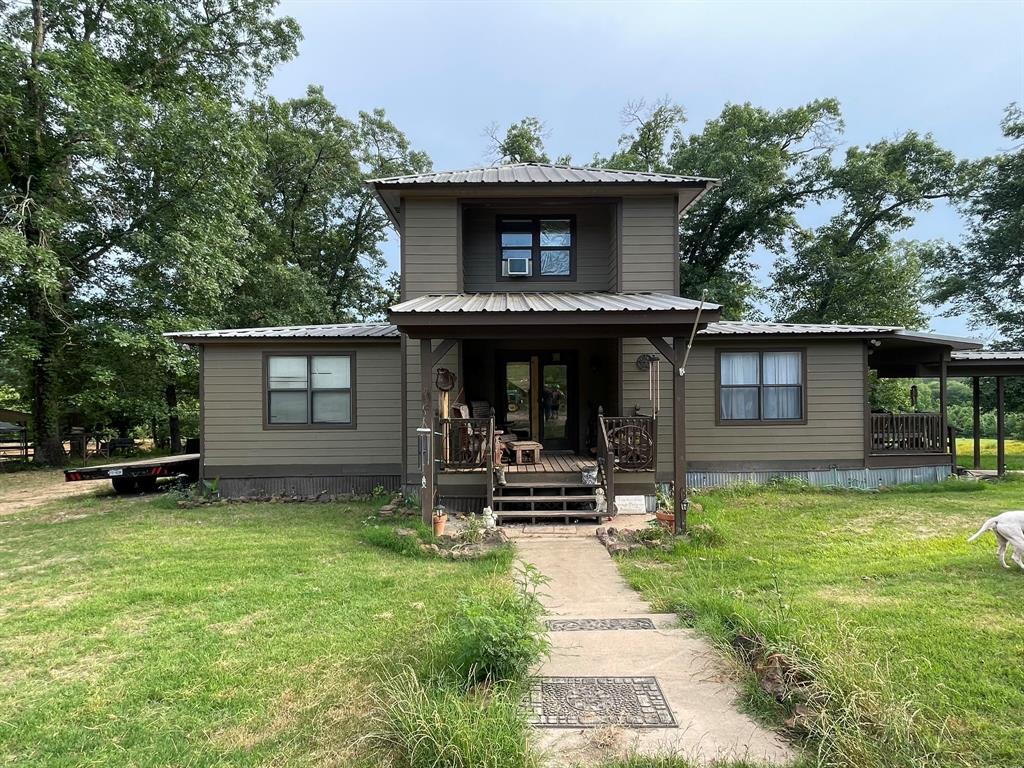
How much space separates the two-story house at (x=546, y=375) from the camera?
29.1 ft

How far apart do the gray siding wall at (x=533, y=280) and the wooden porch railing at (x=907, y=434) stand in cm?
618

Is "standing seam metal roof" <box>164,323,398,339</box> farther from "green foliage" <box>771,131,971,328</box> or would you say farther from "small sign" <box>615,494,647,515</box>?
"green foliage" <box>771,131,971,328</box>

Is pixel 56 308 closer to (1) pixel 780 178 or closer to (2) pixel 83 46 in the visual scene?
(2) pixel 83 46

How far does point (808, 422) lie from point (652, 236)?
15.7 ft

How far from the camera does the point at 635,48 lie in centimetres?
1886

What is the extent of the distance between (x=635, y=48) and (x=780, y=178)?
7513mm

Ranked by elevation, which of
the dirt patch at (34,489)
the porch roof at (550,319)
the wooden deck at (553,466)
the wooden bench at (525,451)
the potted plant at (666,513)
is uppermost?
the porch roof at (550,319)

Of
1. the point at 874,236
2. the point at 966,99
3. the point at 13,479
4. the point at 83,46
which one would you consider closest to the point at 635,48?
the point at 874,236

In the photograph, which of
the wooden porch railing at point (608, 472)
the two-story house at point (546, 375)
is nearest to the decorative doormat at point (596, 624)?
the wooden porch railing at point (608, 472)

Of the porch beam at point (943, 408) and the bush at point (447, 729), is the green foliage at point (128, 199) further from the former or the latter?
the porch beam at point (943, 408)

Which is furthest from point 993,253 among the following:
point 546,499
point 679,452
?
point 546,499

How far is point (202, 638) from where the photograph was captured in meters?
3.70

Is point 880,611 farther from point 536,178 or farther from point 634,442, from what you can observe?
point 536,178

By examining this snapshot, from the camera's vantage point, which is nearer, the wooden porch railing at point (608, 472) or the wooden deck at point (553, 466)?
the wooden porch railing at point (608, 472)
